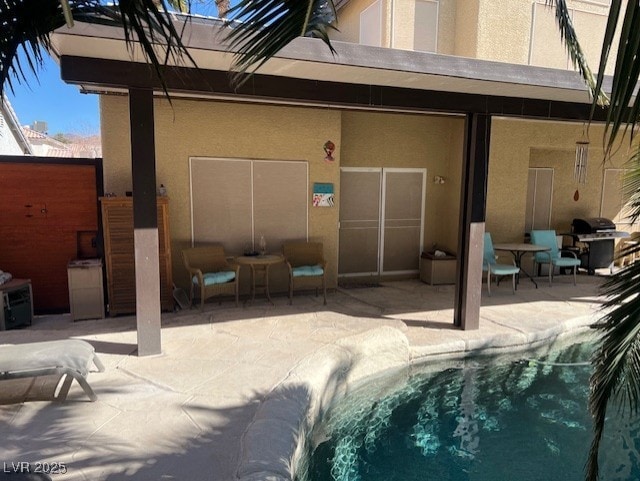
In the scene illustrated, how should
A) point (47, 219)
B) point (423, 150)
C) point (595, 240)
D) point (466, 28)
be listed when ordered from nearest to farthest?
point (47, 219), point (466, 28), point (423, 150), point (595, 240)

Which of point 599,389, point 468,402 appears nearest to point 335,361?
point 468,402

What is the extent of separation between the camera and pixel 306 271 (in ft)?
26.9

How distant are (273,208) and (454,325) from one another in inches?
159

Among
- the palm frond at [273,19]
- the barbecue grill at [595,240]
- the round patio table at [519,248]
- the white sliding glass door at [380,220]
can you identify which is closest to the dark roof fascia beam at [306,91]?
the palm frond at [273,19]

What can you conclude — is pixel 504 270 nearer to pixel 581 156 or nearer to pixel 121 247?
pixel 581 156

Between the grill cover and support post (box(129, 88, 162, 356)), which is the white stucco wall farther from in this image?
the grill cover

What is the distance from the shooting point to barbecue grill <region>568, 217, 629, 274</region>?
11.0 metres

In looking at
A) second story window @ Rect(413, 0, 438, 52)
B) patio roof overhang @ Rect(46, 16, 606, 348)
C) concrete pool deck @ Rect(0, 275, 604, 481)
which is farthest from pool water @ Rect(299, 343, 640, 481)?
second story window @ Rect(413, 0, 438, 52)

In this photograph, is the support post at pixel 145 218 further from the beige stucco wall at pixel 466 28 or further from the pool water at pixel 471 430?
the beige stucco wall at pixel 466 28

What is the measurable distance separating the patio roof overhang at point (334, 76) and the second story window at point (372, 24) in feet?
15.6

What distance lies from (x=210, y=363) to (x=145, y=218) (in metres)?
1.92

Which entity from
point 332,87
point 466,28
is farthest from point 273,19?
point 466,28

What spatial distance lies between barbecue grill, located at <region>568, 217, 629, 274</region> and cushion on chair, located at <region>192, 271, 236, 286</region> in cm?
854

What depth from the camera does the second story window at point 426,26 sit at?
10.2 metres
